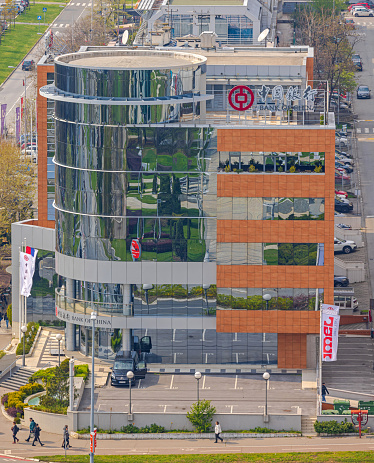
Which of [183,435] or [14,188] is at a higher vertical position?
[14,188]

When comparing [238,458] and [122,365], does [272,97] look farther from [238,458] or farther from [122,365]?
[238,458]

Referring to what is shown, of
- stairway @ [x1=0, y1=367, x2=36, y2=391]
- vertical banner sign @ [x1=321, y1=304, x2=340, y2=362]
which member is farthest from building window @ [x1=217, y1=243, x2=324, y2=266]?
stairway @ [x1=0, y1=367, x2=36, y2=391]

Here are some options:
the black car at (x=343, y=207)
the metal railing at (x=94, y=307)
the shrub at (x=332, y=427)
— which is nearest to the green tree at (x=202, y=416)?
the shrub at (x=332, y=427)

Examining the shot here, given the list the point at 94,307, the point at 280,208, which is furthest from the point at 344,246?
the point at 94,307

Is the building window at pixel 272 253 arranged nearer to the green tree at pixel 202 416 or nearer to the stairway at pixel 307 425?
the stairway at pixel 307 425

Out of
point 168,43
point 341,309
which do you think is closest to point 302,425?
point 341,309

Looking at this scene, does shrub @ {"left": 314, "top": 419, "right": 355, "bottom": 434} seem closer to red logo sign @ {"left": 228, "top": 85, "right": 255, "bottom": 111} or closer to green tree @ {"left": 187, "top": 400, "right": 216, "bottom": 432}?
green tree @ {"left": 187, "top": 400, "right": 216, "bottom": 432}
